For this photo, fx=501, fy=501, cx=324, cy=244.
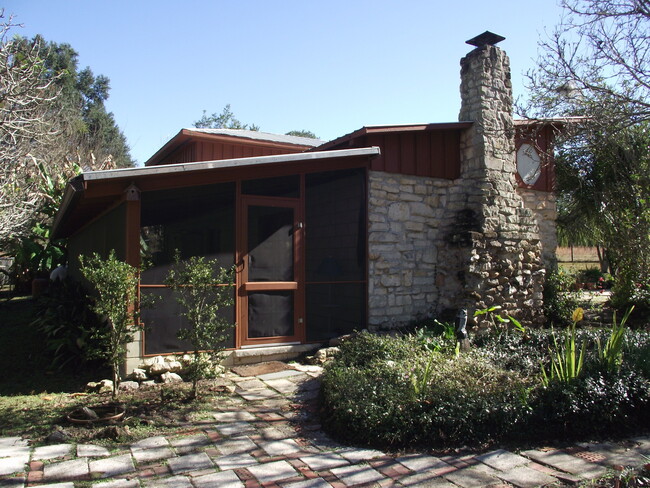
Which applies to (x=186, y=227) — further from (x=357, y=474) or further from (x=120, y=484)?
(x=357, y=474)

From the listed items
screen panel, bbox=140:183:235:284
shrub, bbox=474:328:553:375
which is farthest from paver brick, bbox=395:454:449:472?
screen panel, bbox=140:183:235:284

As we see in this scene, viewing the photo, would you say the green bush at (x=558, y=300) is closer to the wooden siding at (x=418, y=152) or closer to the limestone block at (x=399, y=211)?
the wooden siding at (x=418, y=152)

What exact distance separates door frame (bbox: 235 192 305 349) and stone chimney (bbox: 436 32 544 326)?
109 inches

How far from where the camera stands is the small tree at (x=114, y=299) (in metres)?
5.29

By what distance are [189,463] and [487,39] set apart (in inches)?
336

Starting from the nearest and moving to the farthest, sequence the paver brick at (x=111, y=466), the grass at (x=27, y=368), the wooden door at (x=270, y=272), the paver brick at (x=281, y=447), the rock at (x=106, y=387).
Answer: the paver brick at (x=111, y=466), the paver brick at (x=281, y=447), the rock at (x=106, y=387), the grass at (x=27, y=368), the wooden door at (x=270, y=272)

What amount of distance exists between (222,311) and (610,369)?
184 inches

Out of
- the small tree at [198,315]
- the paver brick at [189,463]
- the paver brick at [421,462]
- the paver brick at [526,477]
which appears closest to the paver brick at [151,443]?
the paver brick at [189,463]

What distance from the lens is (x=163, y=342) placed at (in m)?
6.42

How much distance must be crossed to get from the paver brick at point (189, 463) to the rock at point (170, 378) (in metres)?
2.24

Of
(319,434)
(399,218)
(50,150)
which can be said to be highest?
(50,150)

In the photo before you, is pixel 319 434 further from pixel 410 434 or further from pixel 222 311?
pixel 222 311

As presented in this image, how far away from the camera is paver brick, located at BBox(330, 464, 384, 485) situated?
12.0 feet

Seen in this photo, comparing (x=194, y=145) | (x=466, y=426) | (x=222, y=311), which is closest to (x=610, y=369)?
(x=466, y=426)
